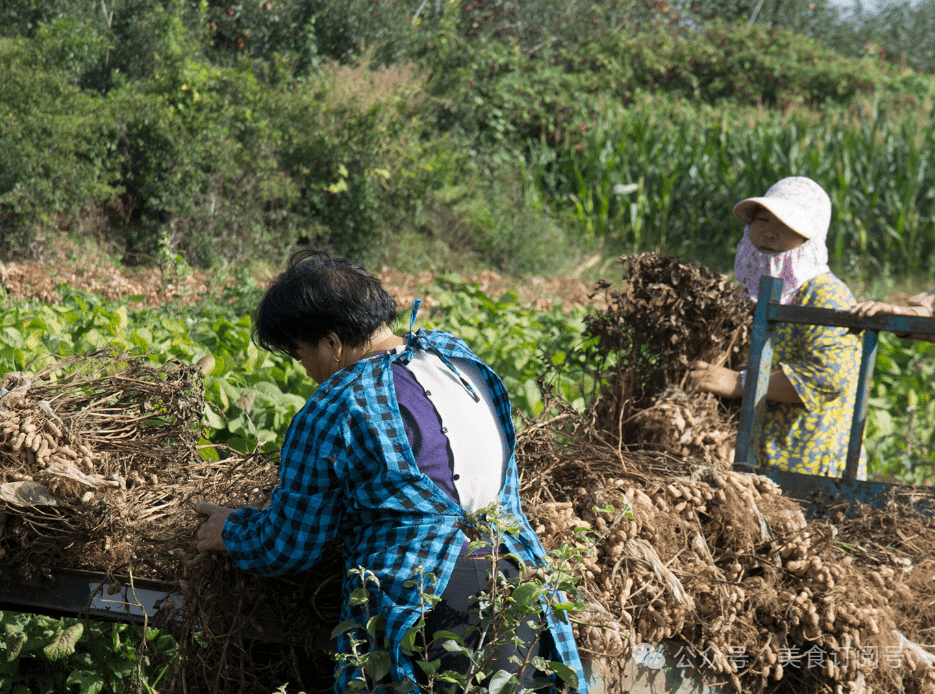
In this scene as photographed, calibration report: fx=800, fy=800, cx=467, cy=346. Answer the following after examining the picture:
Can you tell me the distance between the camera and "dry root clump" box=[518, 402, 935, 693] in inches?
81.7

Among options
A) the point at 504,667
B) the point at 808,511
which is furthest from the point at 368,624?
the point at 808,511

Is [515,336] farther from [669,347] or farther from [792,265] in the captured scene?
[792,265]

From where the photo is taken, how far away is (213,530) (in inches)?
71.4

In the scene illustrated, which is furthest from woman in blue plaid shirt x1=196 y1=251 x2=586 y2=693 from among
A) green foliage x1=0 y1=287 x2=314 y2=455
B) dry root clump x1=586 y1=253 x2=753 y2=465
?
green foliage x1=0 y1=287 x2=314 y2=455

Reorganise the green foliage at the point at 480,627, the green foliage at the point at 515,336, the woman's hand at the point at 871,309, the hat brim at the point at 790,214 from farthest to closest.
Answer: the green foliage at the point at 515,336, the hat brim at the point at 790,214, the woman's hand at the point at 871,309, the green foliage at the point at 480,627

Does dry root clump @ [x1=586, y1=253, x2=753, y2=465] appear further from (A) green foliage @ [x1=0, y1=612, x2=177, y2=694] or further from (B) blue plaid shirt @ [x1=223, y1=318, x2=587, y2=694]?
(A) green foliage @ [x1=0, y1=612, x2=177, y2=694]

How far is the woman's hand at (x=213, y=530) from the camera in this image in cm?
179

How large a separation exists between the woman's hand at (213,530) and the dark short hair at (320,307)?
0.42 meters

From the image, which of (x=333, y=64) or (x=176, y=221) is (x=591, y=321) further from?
(x=333, y=64)

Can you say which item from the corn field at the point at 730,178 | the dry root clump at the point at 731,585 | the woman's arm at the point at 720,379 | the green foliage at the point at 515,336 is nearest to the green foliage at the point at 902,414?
the green foliage at the point at 515,336

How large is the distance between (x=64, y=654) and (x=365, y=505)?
1.96 m

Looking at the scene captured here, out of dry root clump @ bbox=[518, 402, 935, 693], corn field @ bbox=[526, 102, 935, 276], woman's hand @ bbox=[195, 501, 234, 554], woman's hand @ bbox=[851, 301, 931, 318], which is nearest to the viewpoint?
woman's hand @ bbox=[195, 501, 234, 554]

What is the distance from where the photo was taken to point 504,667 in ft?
5.30

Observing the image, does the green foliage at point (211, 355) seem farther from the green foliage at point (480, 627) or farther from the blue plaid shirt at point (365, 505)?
the green foliage at point (480, 627)
